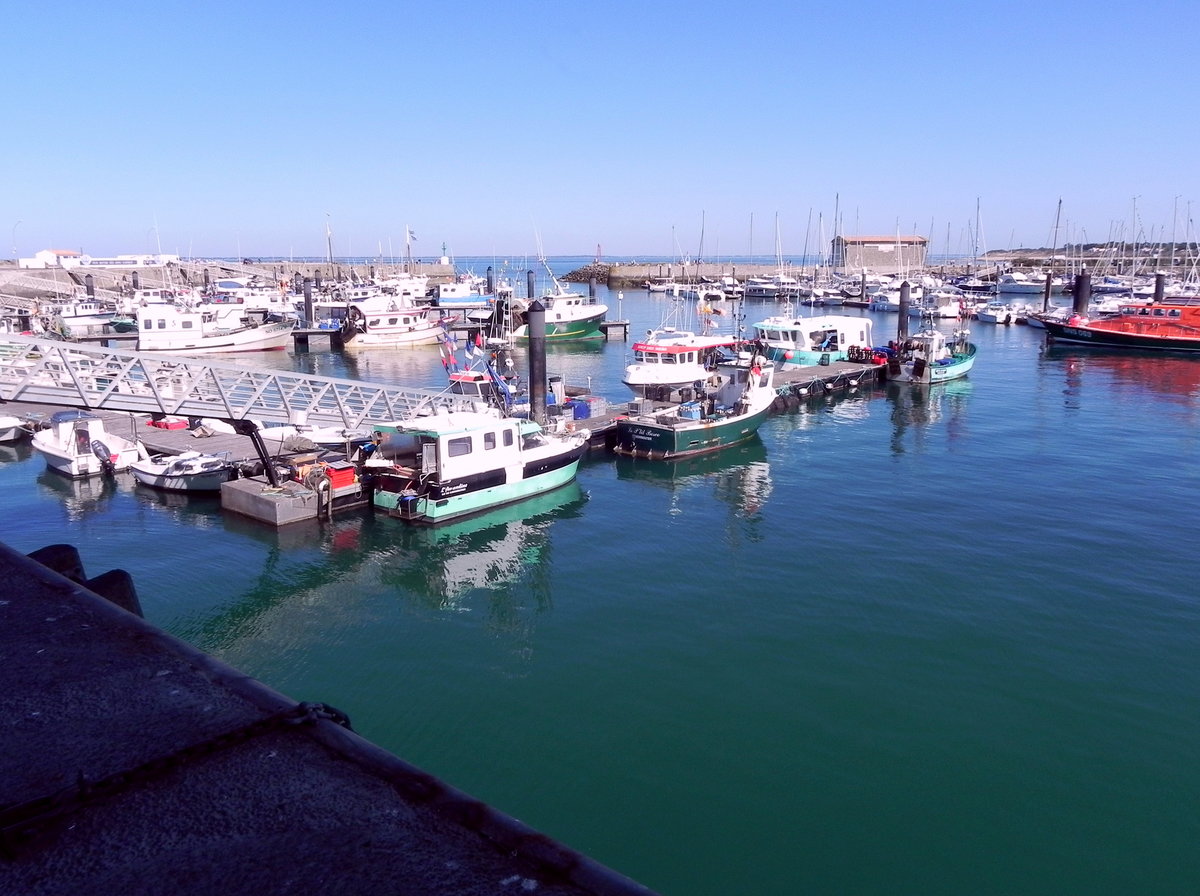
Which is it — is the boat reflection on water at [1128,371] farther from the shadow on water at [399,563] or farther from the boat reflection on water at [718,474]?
the shadow on water at [399,563]

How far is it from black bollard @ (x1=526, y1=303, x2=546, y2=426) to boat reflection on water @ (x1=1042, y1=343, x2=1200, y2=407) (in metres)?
29.2

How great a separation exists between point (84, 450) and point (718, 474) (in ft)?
64.9

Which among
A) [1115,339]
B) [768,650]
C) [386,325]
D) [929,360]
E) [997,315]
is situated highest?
[997,315]

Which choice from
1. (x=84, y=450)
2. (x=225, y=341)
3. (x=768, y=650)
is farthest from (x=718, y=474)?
(x=225, y=341)

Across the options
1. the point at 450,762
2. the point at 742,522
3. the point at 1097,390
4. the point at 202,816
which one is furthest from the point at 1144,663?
the point at 1097,390

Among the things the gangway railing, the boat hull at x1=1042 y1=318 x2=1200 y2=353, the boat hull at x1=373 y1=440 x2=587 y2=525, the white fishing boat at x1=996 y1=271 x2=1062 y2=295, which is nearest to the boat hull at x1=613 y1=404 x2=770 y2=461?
the boat hull at x1=373 y1=440 x2=587 y2=525

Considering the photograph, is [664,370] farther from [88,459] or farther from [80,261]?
[80,261]

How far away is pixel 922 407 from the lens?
40.9 meters

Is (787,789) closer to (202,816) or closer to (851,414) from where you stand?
(202,816)

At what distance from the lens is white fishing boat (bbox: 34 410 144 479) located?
26438 mm

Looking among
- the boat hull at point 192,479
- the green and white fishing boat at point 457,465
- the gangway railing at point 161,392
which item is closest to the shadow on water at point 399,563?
the green and white fishing boat at point 457,465

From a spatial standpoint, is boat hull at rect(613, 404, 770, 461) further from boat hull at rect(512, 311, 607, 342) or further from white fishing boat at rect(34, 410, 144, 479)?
boat hull at rect(512, 311, 607, 342)

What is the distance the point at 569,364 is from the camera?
188 ft

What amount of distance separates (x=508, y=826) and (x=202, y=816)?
5.01ft
